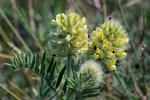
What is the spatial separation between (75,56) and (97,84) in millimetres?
174

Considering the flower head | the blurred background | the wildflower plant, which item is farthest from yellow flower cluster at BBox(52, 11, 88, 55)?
the blurred background

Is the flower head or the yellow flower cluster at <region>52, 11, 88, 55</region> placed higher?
the yellow flower cluster at <region>52, 11, 88, 55</region>

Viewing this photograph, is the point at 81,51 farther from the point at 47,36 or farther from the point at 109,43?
the point at 47,36

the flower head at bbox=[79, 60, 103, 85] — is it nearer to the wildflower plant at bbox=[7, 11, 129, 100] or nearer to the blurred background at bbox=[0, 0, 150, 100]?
the wildflower plant at bbox=[7, 11, 129, 100]

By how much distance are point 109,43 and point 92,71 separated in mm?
156

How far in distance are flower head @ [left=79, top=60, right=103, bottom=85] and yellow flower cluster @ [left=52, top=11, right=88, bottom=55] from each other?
11 cm

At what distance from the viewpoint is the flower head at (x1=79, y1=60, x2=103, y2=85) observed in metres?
1.10

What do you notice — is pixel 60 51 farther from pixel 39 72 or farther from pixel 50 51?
pixel 39 72

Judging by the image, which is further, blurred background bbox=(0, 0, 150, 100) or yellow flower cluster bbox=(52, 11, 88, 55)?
blurred background bbox=(0, 0, 150, 100)

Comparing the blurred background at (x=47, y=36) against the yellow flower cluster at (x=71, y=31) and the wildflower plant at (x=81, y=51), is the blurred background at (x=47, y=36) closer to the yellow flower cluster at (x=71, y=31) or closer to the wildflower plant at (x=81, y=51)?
the wildflower plant at (x=81, y=51)

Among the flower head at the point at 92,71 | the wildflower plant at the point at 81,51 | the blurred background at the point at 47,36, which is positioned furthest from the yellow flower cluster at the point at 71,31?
the blurred background at the point at 47,36

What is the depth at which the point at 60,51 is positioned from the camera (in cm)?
109

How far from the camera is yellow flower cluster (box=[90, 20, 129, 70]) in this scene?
1.10 m

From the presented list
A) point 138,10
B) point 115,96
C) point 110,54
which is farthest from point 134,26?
point 110,54
